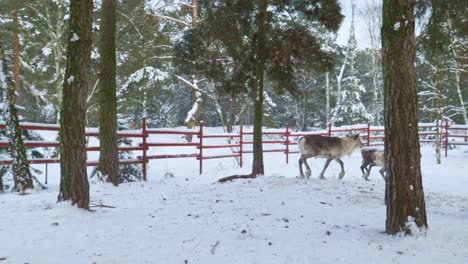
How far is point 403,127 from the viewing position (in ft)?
13.5

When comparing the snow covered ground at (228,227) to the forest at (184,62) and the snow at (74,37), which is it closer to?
the snow at (74,37)

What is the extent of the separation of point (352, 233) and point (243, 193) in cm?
262

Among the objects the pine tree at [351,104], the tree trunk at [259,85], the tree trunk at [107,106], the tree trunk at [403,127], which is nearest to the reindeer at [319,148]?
the tree trunk at [259,85]

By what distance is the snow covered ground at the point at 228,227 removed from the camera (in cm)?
356

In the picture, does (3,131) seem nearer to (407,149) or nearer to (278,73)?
(278,73)

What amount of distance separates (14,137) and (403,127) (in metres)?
5.99

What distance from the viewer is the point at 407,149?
13.6 feet

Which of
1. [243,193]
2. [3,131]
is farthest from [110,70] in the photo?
[243,193]

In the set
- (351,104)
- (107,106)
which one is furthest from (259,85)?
(351,104)

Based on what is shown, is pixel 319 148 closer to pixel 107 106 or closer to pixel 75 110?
pixel 107 106

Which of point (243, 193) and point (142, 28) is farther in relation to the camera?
point (142, 28)

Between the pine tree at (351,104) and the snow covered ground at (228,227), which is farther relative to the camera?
the pine tree at (351,104)

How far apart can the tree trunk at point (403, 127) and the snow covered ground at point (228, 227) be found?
265mm

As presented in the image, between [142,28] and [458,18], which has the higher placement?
[142,28]
